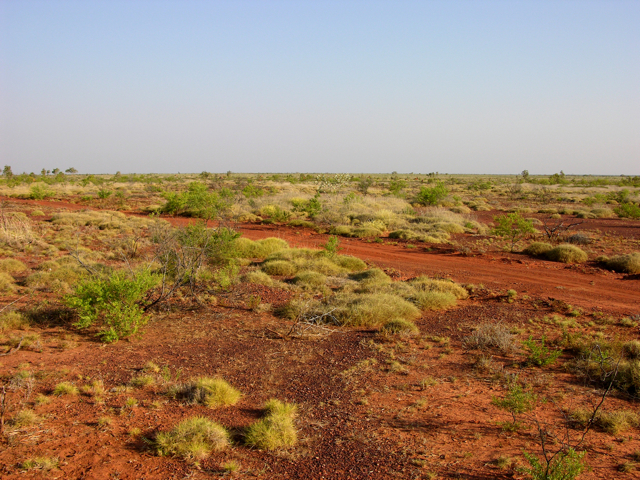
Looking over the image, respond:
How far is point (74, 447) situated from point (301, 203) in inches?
837

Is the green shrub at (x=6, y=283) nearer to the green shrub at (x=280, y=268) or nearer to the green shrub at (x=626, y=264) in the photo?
the green shrub at (x=280, y=268)

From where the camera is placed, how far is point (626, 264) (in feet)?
43.4

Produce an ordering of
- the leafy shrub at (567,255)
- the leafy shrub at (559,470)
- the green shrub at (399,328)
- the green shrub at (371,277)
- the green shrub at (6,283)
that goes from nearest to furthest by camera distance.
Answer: the leafy shrub at (559,470) < the green shrub at (399,328) < the green shrub at (6,283) < the green shrub at (371,277) < the leafy shrub at (567,255)

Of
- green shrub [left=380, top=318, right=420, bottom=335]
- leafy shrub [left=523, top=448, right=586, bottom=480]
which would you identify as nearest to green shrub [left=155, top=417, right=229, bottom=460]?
leafy shrub [left=523, top=448, right=586, bottom=480]

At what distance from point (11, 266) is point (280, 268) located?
735 cm

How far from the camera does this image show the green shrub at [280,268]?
1193 cm

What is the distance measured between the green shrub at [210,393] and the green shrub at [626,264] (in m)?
13.4

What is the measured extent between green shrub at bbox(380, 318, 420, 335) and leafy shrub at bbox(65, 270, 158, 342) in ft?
14.8

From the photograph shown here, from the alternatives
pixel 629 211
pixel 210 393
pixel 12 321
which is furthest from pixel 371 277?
pixel 629 211

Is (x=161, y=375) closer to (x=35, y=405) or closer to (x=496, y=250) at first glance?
(x=35, y=405)

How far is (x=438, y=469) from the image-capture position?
13.3 feet

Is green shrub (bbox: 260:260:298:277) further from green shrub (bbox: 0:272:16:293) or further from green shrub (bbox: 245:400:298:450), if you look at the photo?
green shrub (bbox: 245:400:298:450)

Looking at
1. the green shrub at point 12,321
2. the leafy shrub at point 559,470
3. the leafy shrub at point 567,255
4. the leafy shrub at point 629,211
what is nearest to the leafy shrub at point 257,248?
the green shrub at point 12,321

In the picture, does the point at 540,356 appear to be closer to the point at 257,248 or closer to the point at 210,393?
the point at 210,393
